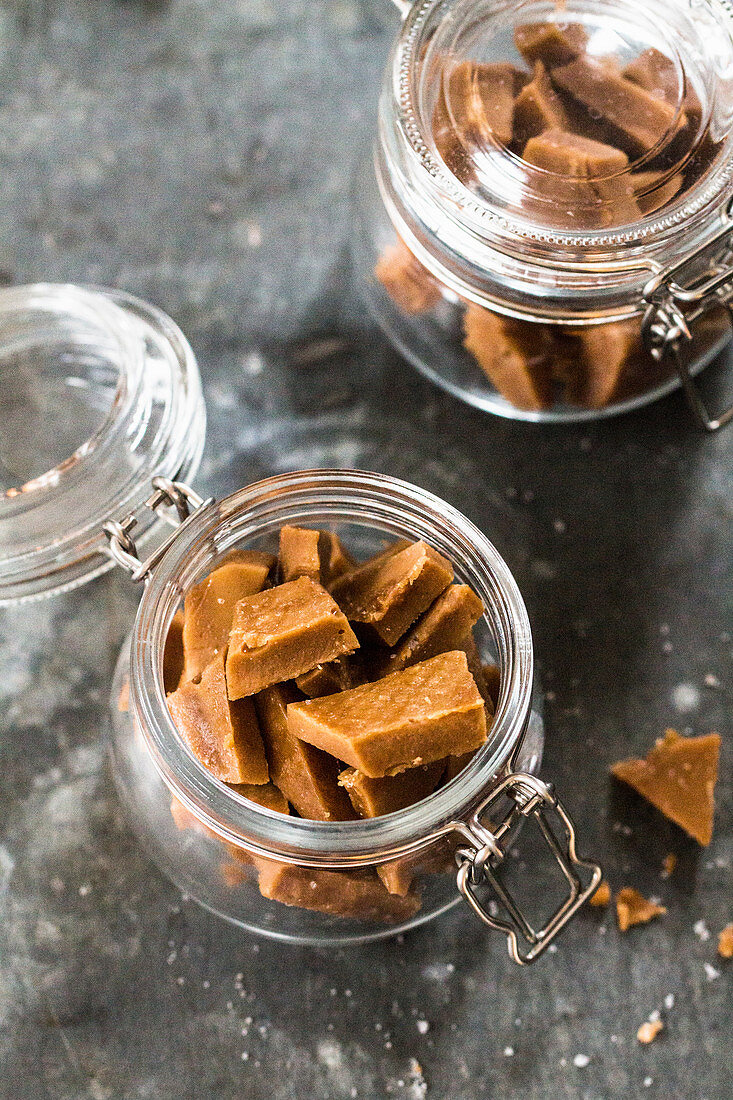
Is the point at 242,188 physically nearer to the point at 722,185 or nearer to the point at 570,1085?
the point at 722,185

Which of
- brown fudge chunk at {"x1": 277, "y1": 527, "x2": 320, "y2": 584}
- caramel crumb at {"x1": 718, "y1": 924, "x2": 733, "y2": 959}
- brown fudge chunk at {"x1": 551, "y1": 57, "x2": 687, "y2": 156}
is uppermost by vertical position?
brown fudge chunk at {"x1": 551, "y1": 57, "x2": 687, "y2": 156}

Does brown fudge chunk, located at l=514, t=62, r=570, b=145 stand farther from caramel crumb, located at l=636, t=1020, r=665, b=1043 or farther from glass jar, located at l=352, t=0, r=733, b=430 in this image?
A: caramel crumb, located at l=636, t=1020, r=665, b=1043

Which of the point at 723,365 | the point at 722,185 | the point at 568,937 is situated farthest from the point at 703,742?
the point at 722,185

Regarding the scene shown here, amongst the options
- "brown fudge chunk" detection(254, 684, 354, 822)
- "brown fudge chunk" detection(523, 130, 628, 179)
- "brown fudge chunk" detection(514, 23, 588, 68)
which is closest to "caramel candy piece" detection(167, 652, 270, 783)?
"brown fudge chunk" detection(254, 684, 354, 822)

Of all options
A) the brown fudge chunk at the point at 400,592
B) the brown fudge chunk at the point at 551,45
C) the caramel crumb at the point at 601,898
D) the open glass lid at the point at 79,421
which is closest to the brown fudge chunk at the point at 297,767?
the brown fudge chunk at the point at 400,592

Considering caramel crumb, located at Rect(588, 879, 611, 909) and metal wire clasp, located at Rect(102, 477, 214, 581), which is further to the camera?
caramel crumb, located at Rect(588, 879, 611, 909)

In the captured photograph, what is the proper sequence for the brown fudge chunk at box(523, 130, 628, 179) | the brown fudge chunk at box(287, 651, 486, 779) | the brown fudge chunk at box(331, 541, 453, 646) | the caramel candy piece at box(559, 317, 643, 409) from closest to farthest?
the brown fudge chunk at box(287, 651, 486, 779) → the brown fudge chunk at box(331, 541, 453, 646) → the brown fudge chunk at box(523, 130, 628, 179) → the caramel candy piece at box(559, 317, 643, 409)

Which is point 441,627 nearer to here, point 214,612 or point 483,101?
point 214,612

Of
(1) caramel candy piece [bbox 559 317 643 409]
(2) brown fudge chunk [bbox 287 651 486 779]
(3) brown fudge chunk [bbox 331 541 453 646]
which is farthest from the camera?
(1) caramel candy piece [bbox 559 317 643 409]
